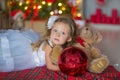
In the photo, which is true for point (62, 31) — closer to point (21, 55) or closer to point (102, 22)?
point (21, 55)

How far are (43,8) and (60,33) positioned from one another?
10.2 feet

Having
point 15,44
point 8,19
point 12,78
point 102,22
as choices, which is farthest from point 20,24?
point 12,78

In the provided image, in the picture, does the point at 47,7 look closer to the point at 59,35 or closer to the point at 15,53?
the point at 15,53

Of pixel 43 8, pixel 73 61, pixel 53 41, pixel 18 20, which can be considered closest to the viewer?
pixel 73 61

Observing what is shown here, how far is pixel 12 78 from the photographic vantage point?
4.27 feet

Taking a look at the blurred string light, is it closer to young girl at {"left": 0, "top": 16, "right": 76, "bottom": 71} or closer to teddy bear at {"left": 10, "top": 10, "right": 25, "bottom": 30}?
teddy bear at {"left": 10, "top": 10, "right": 25, "bottom": 30}

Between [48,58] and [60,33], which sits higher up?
[60,33]

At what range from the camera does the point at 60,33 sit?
1.39m

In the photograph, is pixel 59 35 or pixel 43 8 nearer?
pixel 59 35

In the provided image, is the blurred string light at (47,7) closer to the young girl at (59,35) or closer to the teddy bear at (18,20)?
the teddy bear at (18,20)

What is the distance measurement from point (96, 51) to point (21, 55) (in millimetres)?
425

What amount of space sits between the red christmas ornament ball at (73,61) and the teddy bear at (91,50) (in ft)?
0.21

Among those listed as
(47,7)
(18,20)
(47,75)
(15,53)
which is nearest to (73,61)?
(47,75)

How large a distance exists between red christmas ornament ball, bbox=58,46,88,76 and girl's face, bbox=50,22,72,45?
0.08 m
